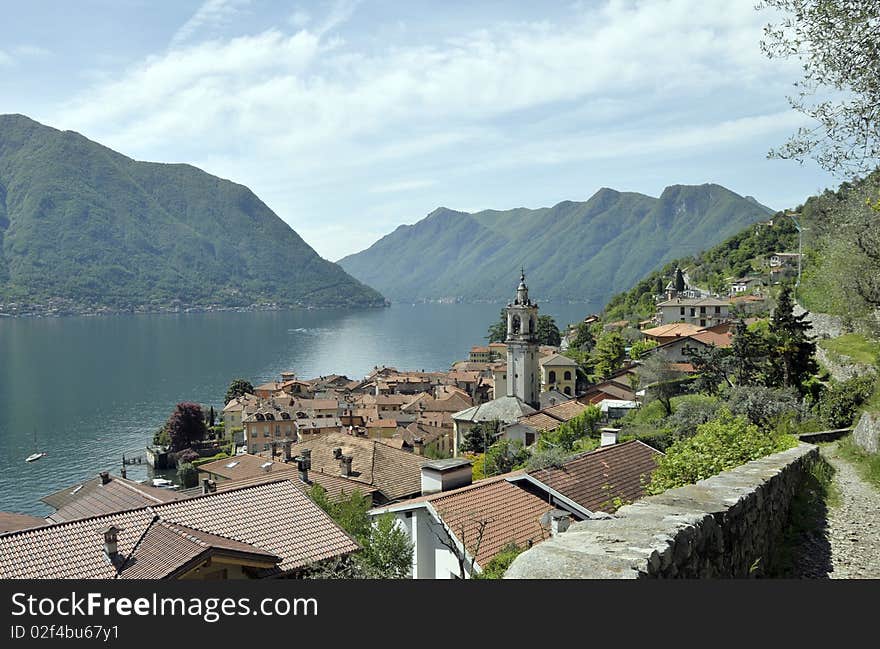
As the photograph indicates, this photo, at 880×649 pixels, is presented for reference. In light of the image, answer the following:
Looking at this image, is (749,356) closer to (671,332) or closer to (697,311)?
(671,332)

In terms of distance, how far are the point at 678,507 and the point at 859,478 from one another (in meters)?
6.26

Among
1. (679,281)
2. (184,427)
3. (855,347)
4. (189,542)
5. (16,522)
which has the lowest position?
(184,427)

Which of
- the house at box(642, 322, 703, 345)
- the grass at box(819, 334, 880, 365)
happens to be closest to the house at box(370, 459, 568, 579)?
the grass at box(819, 334, 880, 365)

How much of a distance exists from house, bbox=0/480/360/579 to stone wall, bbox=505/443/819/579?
7005 mm

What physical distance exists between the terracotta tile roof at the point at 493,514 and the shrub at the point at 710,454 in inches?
143

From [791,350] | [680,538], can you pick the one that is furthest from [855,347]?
[680,538]

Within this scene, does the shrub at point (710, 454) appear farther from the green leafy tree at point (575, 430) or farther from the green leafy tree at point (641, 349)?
the green leafy tree at point (641, 349)

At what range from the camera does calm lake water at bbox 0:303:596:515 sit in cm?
5484

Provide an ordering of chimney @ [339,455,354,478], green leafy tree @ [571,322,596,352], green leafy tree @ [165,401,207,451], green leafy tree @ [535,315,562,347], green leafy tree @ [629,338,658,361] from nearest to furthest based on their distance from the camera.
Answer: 1. chimney @ [339,455,354,478]
2. green leafy tree @ [629,338,658,361]
3. green leafy tree @ [165,401,207,451]
4. green leafy tree @ [571,322,596,352]
5. green leafy tree @ [535,315,562,347]

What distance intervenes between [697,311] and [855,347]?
117 ft

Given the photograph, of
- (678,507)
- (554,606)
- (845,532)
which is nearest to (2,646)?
(554,606)

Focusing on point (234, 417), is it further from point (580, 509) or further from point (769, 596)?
point (769, 596)

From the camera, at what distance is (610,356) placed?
5581 centimetres

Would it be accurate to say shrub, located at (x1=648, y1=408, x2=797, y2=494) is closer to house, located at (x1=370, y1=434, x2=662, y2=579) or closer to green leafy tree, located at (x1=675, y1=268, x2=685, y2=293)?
house, located at (x1=370, y1=434, x2=662, y2=579)
